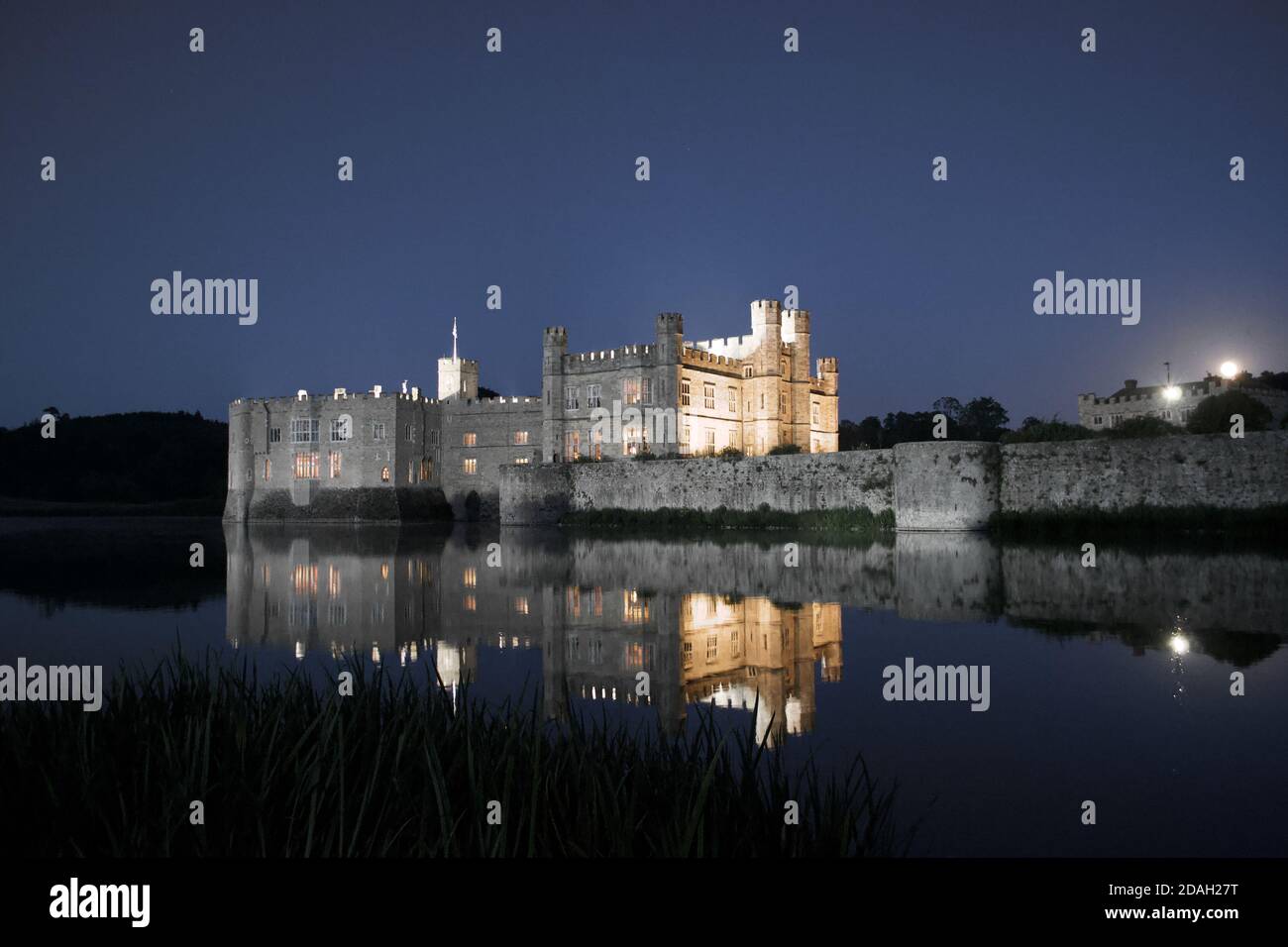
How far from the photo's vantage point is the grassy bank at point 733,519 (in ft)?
96.8

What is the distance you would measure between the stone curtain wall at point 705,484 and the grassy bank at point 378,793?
26.5 metres

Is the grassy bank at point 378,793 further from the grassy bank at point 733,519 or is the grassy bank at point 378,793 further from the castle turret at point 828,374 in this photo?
the castle turret at point 828,374

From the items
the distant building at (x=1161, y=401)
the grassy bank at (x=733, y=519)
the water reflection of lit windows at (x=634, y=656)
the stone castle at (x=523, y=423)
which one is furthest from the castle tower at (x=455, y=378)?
the water reflection of lit windows at (x=634, y=656)

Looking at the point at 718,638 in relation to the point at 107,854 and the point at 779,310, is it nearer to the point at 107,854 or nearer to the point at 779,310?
the point at 107,854

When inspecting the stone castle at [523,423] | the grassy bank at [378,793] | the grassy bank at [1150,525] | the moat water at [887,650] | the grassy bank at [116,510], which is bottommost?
the moat water at [887,650]

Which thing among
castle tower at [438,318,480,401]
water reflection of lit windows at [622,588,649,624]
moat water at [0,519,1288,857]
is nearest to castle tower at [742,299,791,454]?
castle tower at [438,318,480,401]

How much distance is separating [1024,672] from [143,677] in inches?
249

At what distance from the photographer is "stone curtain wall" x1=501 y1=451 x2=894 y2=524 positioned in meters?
30.3

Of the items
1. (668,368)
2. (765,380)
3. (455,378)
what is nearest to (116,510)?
(455,378)

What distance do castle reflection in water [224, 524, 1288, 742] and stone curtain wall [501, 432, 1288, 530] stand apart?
21.1 ft

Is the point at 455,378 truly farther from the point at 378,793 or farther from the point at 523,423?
the point at 378,793

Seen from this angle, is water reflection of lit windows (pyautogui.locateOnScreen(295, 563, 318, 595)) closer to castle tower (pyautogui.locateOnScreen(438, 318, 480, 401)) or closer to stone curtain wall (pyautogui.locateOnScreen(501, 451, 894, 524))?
stone curtain wall (pyautogui.locateOnScreen(501, 451, 894, 524))

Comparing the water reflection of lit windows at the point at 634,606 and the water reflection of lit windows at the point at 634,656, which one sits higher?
the water reflection of lit windows at the point at 634,606
